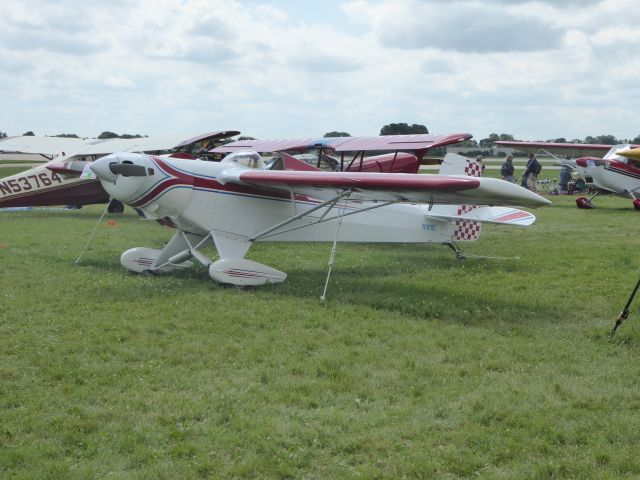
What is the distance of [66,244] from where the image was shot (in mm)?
13250

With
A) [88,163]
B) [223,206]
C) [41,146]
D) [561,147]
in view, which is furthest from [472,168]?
[41,146]

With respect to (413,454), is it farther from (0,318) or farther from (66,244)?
(66,244)

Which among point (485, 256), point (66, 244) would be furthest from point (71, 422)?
point (66, 244)

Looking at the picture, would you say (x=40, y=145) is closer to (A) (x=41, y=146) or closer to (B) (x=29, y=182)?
(A) (x=41, y=146)

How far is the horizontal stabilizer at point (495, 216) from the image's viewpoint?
10.5m

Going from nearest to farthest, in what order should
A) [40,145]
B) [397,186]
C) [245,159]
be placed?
1. [397,186]
2. [245,159]
3. [40,145]

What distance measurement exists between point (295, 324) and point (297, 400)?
2.19m

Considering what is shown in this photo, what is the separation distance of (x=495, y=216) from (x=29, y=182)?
1232 cm

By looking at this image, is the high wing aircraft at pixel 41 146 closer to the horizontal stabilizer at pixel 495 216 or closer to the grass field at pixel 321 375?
the grass field at pixel 321 375

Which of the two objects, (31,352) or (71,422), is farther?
(31,352)

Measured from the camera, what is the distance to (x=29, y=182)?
17.6 m

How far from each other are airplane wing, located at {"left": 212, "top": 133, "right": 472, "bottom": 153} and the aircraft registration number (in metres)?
5.17

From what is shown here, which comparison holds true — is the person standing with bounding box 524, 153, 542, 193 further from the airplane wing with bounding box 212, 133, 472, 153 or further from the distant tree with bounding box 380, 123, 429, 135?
the distant tree with bounding box 380, 123, 429, 135

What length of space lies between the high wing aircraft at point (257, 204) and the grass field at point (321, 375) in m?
0.56
